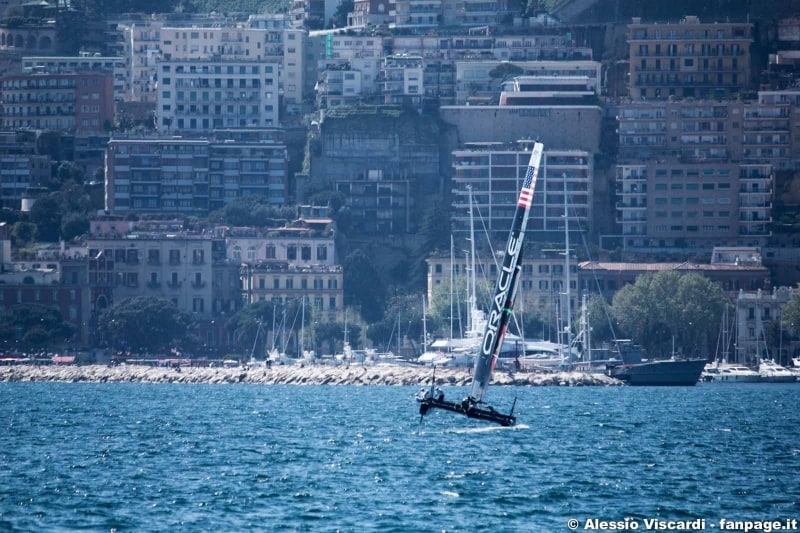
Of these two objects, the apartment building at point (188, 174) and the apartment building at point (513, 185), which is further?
the apartment building at point (188, 174)

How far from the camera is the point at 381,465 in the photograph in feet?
242

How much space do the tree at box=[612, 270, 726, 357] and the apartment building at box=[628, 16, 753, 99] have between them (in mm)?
41219

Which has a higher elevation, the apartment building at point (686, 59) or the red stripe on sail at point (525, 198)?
the apartment building at point (686, 59)

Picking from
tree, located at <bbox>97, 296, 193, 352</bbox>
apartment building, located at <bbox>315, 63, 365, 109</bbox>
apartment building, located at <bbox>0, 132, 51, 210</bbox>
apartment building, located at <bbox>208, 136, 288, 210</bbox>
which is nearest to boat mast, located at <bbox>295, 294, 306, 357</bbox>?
tree, located at <bbox>97, 296, 193, 352</bbox>

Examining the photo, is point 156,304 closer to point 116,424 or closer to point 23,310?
point 23,310

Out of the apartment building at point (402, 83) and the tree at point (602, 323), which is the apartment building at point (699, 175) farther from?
the tree at point (602, 323)

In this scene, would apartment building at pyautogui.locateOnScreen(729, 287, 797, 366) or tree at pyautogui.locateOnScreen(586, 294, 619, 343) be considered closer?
apartment building at pyautogui.locateOnScreen(729, 287, 797, 366)

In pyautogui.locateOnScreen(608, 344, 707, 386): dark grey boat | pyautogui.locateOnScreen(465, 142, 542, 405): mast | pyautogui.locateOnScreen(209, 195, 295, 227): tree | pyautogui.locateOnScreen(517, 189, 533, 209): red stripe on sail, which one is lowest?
pyautogui.locateOnScreen(608, 344, 707, 386): dark grey boat

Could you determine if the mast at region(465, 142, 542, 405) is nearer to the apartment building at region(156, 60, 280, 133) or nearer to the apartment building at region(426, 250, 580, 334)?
the apartment building at region(426, 250, 580, 334)

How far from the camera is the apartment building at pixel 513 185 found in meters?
179

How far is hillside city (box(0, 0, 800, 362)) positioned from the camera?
532 feet

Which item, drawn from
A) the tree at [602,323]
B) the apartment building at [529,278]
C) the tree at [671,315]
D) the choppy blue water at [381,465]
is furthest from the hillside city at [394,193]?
the choppy blue water at [381,465]

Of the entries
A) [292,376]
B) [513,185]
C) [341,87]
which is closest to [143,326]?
[292,376]

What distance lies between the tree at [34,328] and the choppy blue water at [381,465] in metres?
44.3
